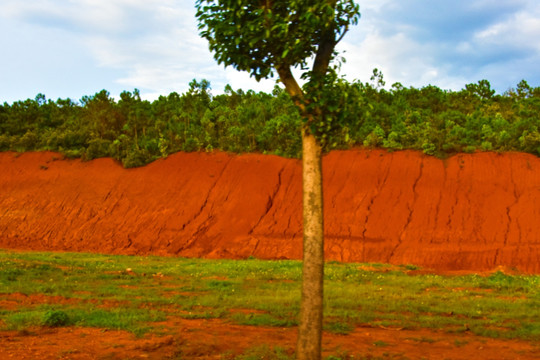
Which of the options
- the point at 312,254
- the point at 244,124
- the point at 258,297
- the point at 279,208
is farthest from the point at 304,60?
the point at 244,124

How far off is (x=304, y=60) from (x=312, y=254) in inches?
105

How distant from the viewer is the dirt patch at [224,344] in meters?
7.71

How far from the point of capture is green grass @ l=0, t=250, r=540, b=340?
33.5ft

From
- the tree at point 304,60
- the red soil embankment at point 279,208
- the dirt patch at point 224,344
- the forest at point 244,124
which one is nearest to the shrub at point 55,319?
the dirt patch at point 224,344

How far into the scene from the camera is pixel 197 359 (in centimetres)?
746

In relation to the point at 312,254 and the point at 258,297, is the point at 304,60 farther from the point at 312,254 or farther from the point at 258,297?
the point at 258,297

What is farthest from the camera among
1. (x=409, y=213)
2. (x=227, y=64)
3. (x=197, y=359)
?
(x=409, y=213)

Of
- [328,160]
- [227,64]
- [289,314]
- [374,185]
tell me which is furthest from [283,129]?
[227,64]

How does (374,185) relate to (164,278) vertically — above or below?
above

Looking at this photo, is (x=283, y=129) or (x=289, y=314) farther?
(x=283, y=129)

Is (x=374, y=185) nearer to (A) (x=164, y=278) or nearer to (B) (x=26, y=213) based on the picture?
(A) (x=164, y=278)

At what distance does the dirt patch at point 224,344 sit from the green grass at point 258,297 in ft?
1.62

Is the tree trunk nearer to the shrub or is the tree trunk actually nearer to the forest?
the shrub

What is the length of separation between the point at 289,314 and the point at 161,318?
9.21ft
